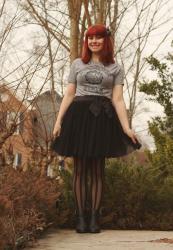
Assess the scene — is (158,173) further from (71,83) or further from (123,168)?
(71,83)

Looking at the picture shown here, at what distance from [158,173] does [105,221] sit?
34.6 inches

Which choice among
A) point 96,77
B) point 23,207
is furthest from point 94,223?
point 96,77

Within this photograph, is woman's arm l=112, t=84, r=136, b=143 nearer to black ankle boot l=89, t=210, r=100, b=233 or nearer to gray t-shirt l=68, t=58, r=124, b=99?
gray t-shirt l=68, t=58, r=124, b=99

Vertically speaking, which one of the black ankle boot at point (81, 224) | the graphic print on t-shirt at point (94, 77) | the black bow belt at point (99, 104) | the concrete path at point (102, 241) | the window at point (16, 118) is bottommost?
the concrete path at point (102, 241)

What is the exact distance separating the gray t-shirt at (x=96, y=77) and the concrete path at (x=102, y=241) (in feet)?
3.56

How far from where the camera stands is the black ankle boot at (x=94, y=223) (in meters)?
3.95

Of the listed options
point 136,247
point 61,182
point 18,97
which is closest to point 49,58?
point 18,97

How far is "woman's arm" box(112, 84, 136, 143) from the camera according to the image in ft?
13.1

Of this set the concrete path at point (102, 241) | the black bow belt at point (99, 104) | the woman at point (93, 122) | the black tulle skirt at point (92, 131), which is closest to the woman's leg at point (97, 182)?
the woman at point (93, 122)

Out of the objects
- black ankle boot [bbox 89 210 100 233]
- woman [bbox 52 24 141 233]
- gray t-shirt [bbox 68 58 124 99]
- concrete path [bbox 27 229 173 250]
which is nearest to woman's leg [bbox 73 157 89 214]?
woman [bbox 52 24 141 233]

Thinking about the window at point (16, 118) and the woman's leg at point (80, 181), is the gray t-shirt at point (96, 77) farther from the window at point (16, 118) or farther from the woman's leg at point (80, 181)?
the window at point (16, 118)

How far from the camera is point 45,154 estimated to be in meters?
6.70

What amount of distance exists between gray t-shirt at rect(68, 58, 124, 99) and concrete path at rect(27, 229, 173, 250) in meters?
1.08

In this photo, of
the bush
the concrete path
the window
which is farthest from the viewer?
the window
